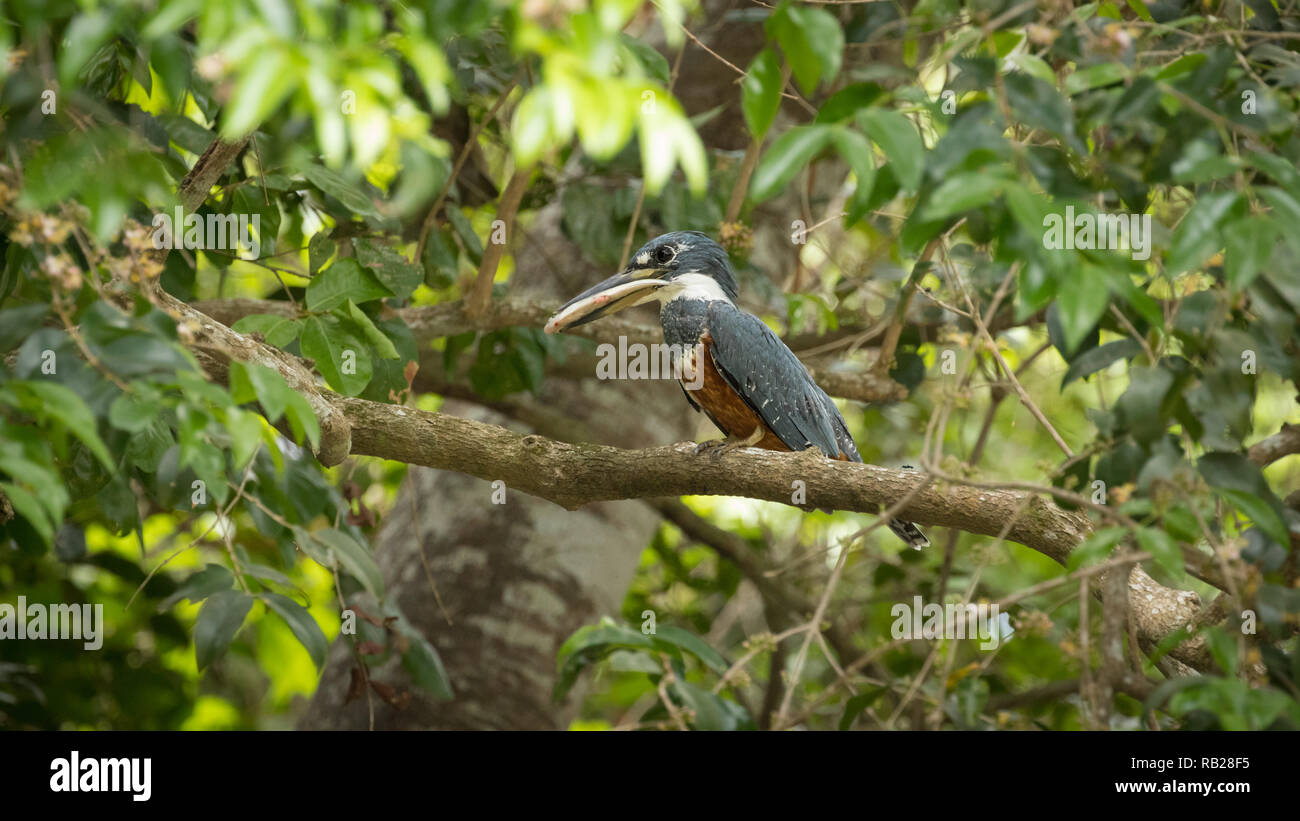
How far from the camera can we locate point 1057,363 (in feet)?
21.6

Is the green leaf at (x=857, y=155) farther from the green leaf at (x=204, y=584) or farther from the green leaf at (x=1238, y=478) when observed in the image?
the green leaf at (x=204, y=584)

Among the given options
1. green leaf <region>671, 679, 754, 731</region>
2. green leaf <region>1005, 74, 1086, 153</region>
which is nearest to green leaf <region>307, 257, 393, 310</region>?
green leaf <region>671, 679, 754, 731</region>

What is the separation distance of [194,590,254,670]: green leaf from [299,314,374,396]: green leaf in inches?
24.4

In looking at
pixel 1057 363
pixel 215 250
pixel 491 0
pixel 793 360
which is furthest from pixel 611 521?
pixel 491 0

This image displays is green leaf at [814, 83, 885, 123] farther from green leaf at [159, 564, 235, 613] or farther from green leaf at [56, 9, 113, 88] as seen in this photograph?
green leaf at [159, 564, 235, 613]

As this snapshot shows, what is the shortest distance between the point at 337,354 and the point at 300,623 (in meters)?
0.71

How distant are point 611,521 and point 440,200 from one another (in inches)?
72.7

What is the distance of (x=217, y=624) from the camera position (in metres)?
2.35

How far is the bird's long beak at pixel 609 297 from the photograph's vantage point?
3594 millimetres

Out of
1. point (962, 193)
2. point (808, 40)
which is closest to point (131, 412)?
point (808, 40)

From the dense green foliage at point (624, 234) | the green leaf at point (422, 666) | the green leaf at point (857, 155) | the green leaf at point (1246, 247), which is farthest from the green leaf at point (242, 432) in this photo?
the green leaf at point (422, 666)

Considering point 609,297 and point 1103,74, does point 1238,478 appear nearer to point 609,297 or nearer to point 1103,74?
point 1103,74

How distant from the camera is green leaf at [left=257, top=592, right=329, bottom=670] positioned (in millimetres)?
2404

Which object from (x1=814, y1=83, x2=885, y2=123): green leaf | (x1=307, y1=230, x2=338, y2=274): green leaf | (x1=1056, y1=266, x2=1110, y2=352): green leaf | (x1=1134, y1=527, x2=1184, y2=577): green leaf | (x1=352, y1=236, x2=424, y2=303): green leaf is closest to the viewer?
(x1=1056, y1=266, x2=1110, y2=352): green leaf
